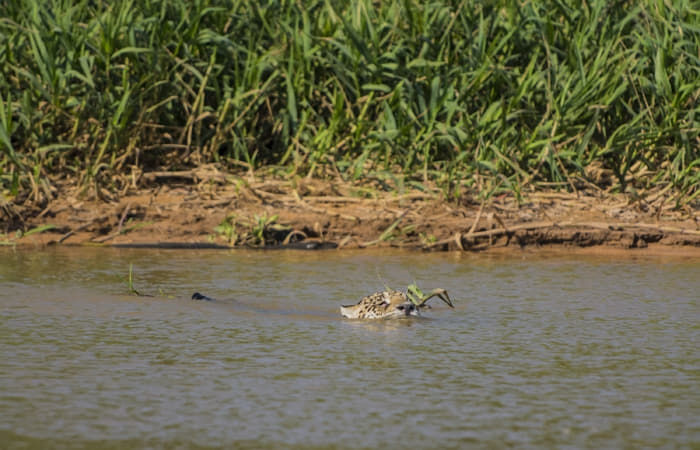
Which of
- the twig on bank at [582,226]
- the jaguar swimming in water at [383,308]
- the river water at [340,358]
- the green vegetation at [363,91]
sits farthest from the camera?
the green vegetation at [363,91]

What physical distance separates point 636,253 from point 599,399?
11.8ft

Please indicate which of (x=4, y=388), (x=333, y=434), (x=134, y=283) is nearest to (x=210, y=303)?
(x=134, y=283)

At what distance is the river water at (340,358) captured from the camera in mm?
3143

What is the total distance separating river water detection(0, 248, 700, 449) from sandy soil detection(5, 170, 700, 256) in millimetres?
719

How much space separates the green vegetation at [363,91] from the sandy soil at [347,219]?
0.51 feet

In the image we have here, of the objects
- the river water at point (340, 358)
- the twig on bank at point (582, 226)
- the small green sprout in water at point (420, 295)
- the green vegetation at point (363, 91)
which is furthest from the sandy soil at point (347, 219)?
the small green sprout in water at point (420, 295)

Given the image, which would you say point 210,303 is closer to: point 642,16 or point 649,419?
point 649,419

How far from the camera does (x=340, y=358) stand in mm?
4039

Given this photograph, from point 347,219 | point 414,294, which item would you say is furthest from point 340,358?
point 347,219

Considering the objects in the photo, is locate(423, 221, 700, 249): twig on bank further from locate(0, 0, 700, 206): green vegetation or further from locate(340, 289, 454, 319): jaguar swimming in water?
locate(340, 289, 454, 319): jaguar swimming in water

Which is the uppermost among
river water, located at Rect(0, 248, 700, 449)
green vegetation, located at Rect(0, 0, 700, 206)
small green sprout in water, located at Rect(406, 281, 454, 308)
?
green vegetation, located at Rect(0, 0, 700, 206)

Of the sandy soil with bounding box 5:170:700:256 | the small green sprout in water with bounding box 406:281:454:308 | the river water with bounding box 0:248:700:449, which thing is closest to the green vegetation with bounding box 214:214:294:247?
the sandy soil with bounding box 5:170:700:256

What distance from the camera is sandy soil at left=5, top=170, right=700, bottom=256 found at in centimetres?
708

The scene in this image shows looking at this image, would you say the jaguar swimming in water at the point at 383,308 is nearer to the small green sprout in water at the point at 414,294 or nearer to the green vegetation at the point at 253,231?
Answer: the small green sprout in water at the point at 414,294
